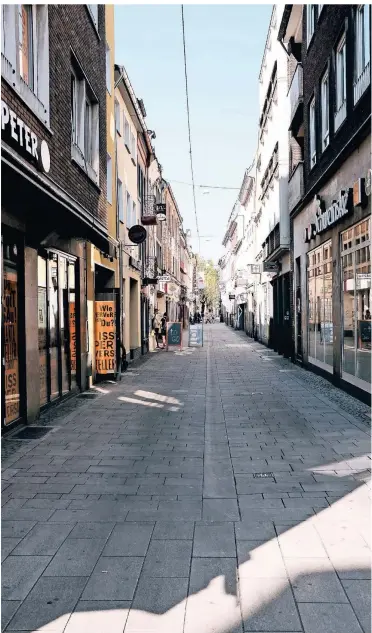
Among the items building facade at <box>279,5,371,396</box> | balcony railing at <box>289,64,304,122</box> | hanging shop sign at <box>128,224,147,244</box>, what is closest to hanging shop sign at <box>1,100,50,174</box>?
building facade at <box>279,5,371,396</box>

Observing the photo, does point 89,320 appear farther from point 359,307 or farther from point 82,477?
point 82,477

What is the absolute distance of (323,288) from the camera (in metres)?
14.6

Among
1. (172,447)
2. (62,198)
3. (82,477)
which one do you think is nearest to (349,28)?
(62,198)

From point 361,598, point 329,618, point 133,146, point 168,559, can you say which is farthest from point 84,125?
point 329,618

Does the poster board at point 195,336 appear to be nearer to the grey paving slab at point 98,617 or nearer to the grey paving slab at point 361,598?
the grey paving slab at point 361,598

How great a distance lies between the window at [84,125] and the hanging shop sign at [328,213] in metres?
5.17

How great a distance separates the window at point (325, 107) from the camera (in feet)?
45.9

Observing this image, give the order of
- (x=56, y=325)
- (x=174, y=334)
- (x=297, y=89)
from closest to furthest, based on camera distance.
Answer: (x=56, y=325)
(x=297, y=89)
(x=174, y=334)

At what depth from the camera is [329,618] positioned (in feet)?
10.5

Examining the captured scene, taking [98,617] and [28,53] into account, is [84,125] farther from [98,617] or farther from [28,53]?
[98,617]

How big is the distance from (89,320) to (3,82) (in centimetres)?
667

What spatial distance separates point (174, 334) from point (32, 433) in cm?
1864

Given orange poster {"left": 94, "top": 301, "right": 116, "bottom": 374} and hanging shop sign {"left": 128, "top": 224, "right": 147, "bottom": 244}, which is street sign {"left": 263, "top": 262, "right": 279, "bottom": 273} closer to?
hanging shop sign {"left": 128, "top": 224, "right": 147, "bottom": 244}

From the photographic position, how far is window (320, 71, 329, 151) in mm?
13992
